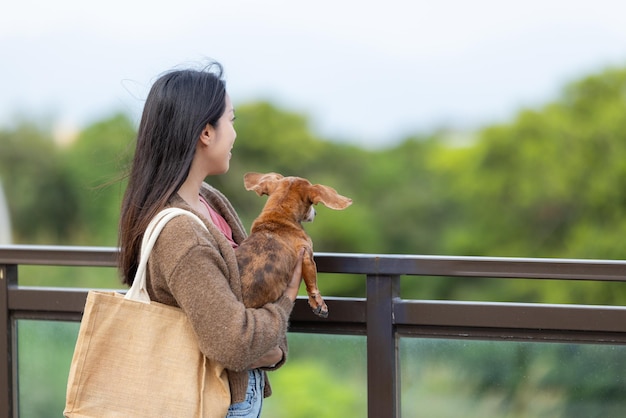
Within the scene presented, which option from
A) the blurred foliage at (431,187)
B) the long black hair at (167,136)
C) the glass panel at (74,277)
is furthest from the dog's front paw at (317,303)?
the glass panel at (74,277)

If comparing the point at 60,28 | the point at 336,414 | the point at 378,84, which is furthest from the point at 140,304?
the point at 60,28

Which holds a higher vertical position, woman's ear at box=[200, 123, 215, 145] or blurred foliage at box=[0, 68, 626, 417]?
blurred foliage at box=[0, 68, 626, 417]

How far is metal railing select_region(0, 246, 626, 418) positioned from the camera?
2.31 meters

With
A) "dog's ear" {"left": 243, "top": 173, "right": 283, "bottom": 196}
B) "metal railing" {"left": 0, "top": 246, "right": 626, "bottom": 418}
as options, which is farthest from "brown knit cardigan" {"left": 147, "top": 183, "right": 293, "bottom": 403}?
"metal railing" {"left": 0, "top": 246, "right": 626, "bottom": 418}

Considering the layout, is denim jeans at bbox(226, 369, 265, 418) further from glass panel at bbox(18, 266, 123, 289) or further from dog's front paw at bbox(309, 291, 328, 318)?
glass panel at bbox(18, 266, 123, 289)

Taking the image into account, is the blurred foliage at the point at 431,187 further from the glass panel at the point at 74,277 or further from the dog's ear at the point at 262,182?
the dog's ear at the point at 262,182

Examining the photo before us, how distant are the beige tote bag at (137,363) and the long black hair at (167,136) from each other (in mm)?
112

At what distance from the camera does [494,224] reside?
14.8m

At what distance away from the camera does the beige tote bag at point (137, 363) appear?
6.57 feet

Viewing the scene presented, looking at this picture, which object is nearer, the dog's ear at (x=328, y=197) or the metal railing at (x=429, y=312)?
the dog's ear at (x=328, y=197)

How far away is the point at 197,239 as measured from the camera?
1943 mm

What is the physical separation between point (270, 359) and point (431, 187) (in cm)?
1434

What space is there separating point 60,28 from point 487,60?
1101 cm

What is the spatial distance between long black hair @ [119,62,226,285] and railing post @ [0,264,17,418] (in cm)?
108
